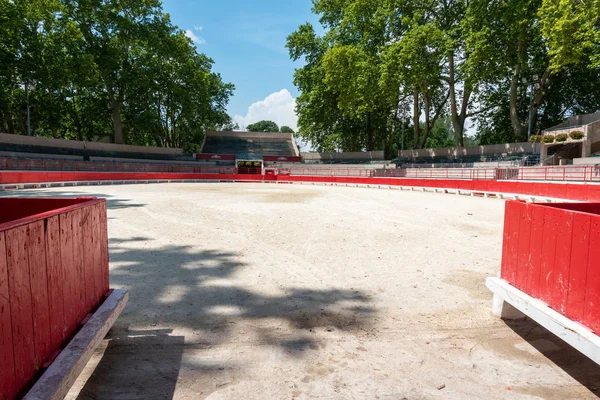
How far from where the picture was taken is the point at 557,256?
10.6 feet

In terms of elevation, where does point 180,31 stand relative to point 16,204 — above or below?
above

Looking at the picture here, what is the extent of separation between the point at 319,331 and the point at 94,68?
45.6m

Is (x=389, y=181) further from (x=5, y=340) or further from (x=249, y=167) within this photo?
(x=5, y=340)

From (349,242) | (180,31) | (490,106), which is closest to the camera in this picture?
(349,242)

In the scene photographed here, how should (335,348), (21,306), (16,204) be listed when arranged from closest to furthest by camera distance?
1. (21,306)
2. (335,348)
3. (16,204)

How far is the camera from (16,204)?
383cm

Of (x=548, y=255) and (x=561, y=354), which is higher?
(x=548, y=255)

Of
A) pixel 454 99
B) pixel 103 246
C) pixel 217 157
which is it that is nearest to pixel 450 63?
pixel 454 99

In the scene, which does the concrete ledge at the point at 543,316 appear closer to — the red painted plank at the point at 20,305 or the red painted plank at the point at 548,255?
A: the red painted plank at the point at 548,255

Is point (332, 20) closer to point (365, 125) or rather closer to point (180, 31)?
point (365, 125)

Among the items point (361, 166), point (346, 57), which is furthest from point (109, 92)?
point (361, 166)

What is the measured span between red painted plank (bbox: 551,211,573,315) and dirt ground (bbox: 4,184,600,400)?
567mm

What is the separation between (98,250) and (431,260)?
5.70 metres

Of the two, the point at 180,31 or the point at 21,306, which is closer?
the point at 21,306
